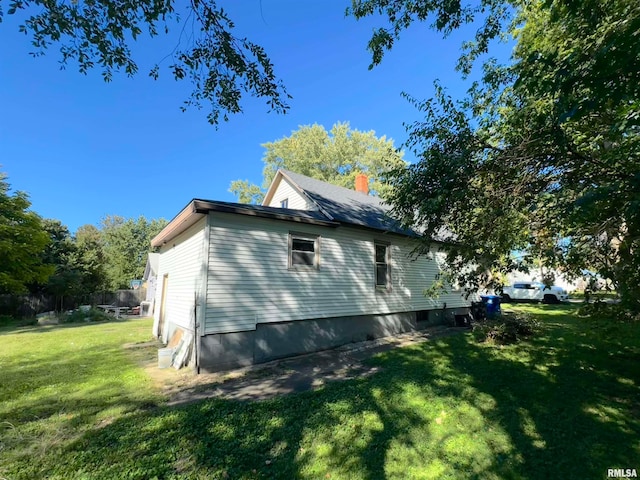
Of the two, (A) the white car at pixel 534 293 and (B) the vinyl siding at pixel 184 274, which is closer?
(B) the vinyl siding at pixel 184 274

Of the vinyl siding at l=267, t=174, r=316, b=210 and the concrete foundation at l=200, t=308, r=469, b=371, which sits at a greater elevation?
the vinyl siding at l=267, t=174, r=316, b=210

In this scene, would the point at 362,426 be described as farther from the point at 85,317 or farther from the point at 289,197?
the point at 85,317

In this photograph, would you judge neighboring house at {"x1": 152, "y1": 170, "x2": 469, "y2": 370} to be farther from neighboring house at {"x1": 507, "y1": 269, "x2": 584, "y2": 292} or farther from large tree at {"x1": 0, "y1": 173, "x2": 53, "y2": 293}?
large tree at {"x1": 0, "y1": 173, "x2": 53, "y2": 293}

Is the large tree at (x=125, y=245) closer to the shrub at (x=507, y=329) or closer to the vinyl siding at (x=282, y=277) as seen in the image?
the vinyl siding at (x=282, y=277)

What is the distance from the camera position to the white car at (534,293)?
21.5 m

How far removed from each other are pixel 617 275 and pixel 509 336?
5.43 metres

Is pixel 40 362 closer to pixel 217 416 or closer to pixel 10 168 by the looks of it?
pixel 217 416

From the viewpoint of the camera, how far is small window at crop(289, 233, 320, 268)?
829 centimetres

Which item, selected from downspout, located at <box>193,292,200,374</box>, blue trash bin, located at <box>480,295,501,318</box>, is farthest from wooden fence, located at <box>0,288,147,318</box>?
blue trash bin, located at <box>480,295,501,318</box>

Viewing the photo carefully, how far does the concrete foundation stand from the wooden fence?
21.7 m

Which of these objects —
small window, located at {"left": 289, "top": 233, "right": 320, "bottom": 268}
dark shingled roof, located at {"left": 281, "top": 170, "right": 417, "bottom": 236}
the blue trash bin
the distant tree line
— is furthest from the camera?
the distant tree line

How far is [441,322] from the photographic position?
12656 mm

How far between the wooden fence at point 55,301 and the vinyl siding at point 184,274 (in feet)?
53.1

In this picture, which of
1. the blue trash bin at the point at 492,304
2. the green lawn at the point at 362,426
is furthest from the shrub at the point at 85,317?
the blue trash bin at the point at 492,304
